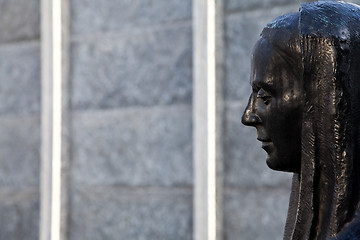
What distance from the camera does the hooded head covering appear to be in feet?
7.23

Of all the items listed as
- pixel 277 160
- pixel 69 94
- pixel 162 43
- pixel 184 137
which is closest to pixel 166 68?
pixel 162 43

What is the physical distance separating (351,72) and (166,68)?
3.41 metres

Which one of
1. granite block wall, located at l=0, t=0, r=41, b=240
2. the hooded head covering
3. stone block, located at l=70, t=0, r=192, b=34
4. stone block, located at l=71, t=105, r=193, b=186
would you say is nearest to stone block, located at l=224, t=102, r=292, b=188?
stone block, located at l=71, t=105, r=193, b=186

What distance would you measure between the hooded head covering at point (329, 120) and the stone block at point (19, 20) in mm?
4316

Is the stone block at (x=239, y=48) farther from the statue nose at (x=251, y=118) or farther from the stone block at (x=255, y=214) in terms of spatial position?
the statue nose at (x=251, y=118)

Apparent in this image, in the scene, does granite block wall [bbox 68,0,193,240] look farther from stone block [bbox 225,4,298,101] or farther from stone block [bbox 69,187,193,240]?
stone block [bbox 225,4,298,101]

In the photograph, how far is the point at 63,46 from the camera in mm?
6020

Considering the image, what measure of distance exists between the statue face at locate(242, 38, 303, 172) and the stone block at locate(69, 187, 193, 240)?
120 inches

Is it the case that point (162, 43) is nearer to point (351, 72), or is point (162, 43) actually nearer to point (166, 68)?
point (166, 68)

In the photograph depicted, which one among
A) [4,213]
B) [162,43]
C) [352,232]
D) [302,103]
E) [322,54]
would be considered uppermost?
[162,43]

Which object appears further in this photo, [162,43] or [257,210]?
[162,43]

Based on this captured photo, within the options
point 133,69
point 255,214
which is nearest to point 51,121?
point 133,69

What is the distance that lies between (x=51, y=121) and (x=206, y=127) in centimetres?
143

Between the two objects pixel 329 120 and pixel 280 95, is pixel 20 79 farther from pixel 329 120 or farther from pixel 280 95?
pixel 329 120
